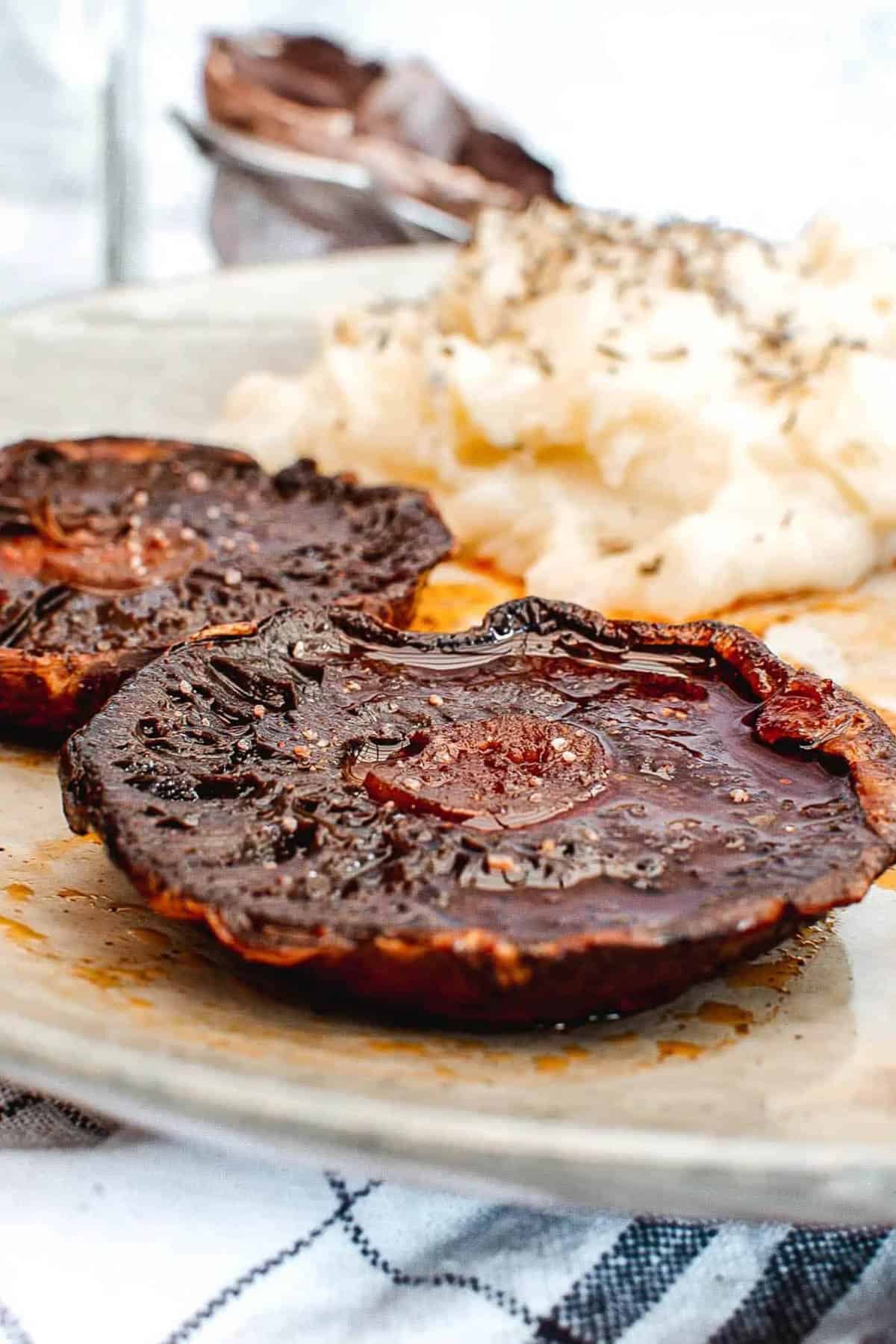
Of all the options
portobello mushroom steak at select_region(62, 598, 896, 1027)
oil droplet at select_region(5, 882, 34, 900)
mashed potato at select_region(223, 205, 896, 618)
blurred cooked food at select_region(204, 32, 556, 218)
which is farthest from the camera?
blurred cooked food at select_region(204, 32, 556, 218)

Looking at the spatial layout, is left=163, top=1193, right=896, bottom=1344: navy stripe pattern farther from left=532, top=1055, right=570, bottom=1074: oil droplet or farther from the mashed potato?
the mashed potato

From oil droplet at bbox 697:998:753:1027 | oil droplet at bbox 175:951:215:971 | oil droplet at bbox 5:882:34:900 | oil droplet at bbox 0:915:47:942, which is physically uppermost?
oil droplet at bbox 697:998:753:1027

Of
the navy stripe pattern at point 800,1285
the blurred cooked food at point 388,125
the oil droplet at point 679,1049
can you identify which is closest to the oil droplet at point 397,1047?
the oil droplet at point 679,1049

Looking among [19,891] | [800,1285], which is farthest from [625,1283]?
[19,891]

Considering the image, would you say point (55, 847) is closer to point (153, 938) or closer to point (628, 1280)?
point (153, 938)

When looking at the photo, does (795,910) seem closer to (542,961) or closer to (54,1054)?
(542,961)

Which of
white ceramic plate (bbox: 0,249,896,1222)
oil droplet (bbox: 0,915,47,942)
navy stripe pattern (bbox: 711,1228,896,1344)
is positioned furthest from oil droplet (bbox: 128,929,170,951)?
navy stripe pattern (bbox: 711,1228,896,1344)

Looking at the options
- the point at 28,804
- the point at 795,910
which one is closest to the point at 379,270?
the point at 28,804
